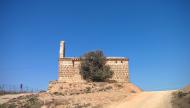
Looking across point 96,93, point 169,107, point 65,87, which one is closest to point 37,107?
point 96,93

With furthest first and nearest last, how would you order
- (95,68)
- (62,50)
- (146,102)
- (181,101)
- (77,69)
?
→ (62,50) → (77,69) → (95,68) → (146,102) → (181,101)

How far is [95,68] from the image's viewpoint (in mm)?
39906

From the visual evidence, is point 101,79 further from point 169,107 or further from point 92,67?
point 169,107

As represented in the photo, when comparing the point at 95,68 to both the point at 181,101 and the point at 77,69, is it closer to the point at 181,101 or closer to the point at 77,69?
the point at 77,69

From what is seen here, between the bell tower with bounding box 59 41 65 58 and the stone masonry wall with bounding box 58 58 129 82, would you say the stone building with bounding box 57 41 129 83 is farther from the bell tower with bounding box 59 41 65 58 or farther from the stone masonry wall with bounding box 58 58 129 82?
the bell tower with bounding box 59 41 65 58

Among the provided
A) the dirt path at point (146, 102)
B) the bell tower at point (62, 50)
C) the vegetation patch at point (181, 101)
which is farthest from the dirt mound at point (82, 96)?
the vegetation patch at point (181, 101)

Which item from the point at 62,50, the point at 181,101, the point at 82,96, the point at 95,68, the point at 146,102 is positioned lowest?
the point at 146,102

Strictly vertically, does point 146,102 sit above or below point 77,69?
below

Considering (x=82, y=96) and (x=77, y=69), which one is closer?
(x=82, y=96)

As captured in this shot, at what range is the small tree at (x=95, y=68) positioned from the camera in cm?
3962

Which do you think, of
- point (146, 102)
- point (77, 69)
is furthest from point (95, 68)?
point (146, 102)

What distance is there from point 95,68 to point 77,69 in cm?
287

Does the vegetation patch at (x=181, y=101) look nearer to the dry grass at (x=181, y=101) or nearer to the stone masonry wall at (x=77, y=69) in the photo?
the dry grass at (x=181, y=101)

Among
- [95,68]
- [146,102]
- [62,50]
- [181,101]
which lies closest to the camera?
[181,101]
